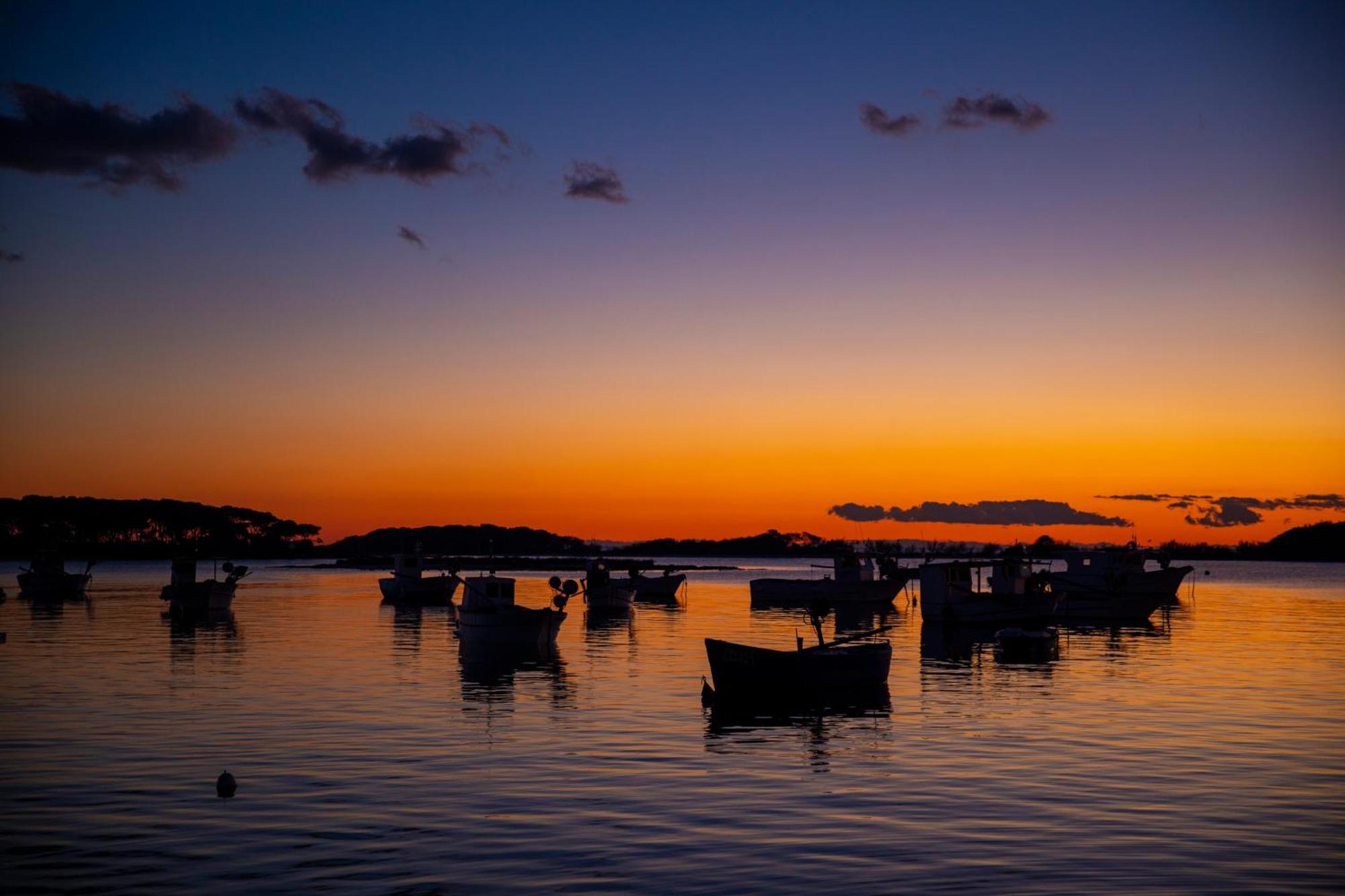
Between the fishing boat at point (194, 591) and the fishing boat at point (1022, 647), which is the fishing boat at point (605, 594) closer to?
the fishing boat at point (194, 591)

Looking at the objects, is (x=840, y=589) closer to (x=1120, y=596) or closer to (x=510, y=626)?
(x=1120, y=596)

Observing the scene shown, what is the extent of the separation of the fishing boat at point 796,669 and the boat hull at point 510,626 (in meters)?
20.7

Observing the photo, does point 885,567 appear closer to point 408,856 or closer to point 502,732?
point 502,732

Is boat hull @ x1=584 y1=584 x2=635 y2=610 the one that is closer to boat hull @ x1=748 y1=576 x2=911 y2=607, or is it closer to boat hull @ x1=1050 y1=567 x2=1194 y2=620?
boat hull @ x1=748 y1=576 x2=911 y2=607

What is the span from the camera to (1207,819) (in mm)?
24703

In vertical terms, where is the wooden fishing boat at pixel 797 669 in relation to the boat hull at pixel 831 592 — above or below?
above

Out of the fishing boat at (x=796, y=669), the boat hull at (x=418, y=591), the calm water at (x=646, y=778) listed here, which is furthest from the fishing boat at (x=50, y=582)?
→ the fishing boat at (x=796, y=669)

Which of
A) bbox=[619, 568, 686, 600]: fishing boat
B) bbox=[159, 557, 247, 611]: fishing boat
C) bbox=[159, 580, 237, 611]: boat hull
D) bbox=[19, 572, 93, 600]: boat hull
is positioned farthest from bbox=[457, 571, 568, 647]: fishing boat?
bbox=[19, 572, 93, 600]: boat hull

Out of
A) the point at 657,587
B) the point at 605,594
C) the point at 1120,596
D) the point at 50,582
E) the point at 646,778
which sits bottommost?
the point at 657,587

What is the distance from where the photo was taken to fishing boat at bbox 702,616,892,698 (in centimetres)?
4212

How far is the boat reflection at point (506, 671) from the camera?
46.3 m

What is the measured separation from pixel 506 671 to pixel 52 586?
8846cm

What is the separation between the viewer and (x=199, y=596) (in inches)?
3775

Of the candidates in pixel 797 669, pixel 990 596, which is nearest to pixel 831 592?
pixel 990 596
